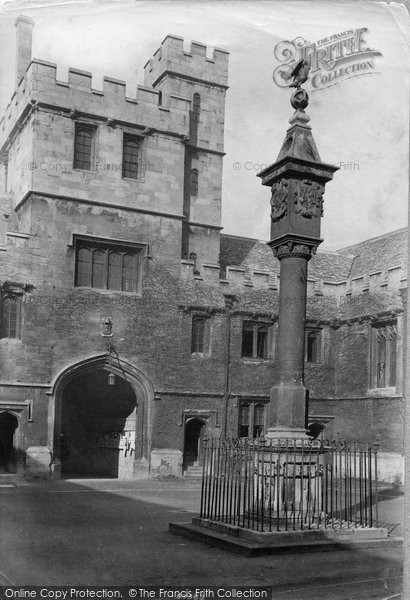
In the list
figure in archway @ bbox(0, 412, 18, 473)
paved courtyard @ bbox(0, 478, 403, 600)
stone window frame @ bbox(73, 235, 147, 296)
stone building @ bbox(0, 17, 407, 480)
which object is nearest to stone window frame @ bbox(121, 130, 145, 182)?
stone building @ bbox(0, 17, 407, 480)

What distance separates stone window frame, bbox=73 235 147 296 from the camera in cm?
2109

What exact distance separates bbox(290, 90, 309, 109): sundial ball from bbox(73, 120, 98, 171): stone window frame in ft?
38.3

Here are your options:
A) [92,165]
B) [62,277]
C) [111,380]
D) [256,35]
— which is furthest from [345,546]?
[92,165]

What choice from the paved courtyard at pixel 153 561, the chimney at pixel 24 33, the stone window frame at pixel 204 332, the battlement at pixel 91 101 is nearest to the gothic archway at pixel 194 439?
the stone window frame at pixel 204 332

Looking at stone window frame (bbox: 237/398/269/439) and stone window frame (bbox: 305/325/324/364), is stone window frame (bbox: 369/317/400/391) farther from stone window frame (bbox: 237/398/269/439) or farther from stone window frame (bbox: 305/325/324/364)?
stone window frame (bbox: 237/398/269/439)

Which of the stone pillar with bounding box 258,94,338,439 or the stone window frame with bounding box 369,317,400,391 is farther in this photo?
the stone window frame with bounding box 369,317,400,391

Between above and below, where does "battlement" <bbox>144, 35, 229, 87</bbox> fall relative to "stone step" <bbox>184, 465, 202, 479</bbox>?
above

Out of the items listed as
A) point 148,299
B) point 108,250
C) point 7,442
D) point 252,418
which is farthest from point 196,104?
point 7,442

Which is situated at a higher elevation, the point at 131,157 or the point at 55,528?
the point at 131,157

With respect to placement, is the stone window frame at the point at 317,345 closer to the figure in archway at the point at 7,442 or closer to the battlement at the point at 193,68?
the battlement at the point at 193,68

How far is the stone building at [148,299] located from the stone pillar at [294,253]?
10894 millimetres

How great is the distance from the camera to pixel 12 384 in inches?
782

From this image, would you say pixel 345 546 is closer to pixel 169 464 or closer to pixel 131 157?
pixel 169 464

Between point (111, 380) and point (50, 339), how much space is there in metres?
2.08
